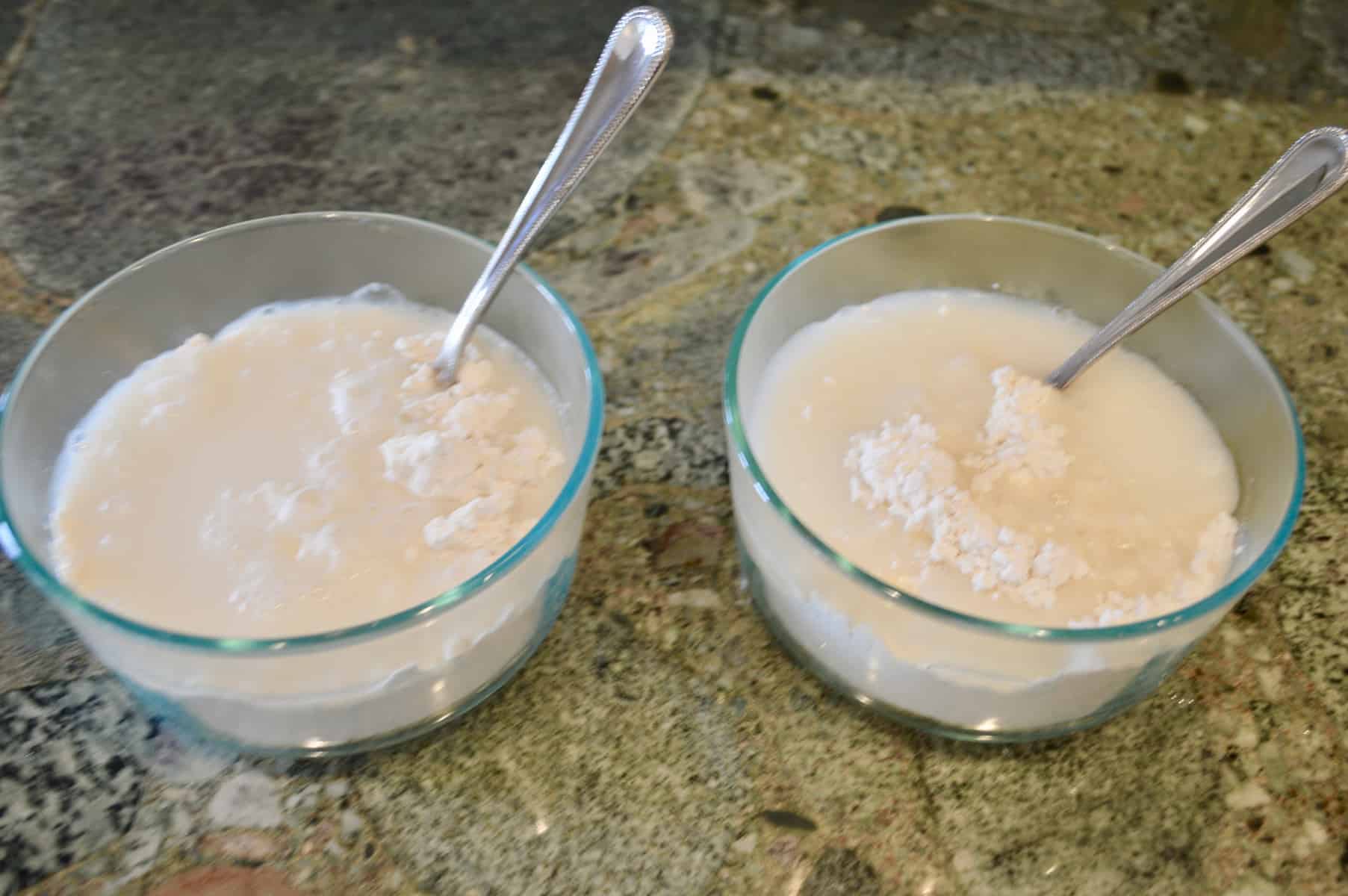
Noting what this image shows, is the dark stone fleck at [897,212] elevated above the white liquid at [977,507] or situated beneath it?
situated beneath

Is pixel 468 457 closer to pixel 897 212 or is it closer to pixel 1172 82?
pixel 897 212

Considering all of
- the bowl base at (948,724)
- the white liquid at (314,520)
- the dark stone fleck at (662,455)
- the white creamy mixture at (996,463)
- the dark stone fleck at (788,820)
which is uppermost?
the white liquid at (314,520)

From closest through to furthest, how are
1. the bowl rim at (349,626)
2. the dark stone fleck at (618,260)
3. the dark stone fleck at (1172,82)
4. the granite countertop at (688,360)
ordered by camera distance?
the bowl rim at (349,626), the granite countertop at (688,360), the dark stone fleck at (618,260), the dark stone fleck at (1172,82)

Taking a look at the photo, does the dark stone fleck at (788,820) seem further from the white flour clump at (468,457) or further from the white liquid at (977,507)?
the white flour clump at (468,457)

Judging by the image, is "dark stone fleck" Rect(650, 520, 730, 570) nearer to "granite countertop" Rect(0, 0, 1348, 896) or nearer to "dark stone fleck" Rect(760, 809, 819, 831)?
"granite countertop" Rect(0, 0, 1348, 896)

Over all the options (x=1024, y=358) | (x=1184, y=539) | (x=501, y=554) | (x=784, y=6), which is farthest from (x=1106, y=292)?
(x=784, y=6)

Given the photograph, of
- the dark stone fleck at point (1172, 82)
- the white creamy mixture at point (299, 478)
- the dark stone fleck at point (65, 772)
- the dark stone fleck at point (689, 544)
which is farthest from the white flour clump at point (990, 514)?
the dark stone fleck at point (1172, 82)

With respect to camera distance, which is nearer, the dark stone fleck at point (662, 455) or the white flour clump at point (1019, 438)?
the white flour clump at point (1019, 438)

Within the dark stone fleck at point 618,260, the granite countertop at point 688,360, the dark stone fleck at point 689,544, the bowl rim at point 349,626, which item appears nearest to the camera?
the bowl rim at point 349,626
